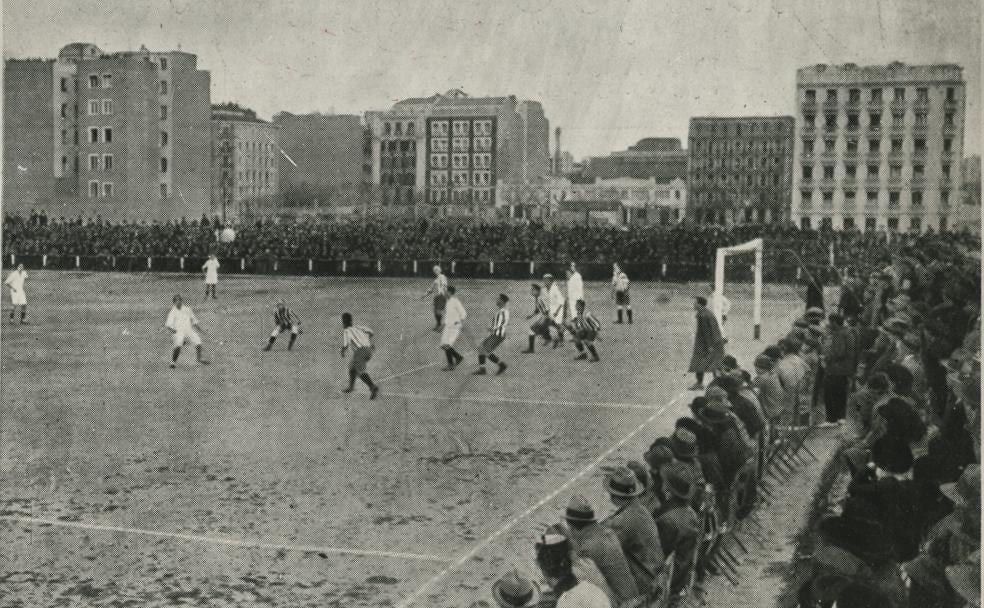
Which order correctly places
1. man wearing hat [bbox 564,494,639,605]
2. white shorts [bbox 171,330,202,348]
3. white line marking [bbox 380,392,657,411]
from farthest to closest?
white shorts [bbox 171,330,202,348], white line marking [bbox 380,392,657,411], man wearing hat [bbox 564,494,639,605]

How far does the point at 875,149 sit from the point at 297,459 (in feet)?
253

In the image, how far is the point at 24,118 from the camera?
69500mm

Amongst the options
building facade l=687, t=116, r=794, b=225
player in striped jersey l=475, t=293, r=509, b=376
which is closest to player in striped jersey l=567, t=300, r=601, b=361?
player in striped jersey l=475, t=293, r=509, b=376

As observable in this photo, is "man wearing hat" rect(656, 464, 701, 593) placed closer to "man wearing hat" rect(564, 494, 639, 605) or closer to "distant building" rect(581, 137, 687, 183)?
"man wearing hat" rect(564, 494, 639, 605)

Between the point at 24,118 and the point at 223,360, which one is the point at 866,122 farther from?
the point at 223,360

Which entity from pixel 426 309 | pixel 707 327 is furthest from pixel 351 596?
pixel 426 309

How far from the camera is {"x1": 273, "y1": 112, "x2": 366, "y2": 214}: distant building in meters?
120

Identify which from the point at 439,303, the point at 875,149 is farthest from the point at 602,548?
the point at 875,149

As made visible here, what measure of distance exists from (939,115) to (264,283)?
146 feet

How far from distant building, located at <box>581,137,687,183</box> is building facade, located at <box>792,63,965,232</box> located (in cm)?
4249

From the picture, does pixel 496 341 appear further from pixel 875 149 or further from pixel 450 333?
pixel 875 149

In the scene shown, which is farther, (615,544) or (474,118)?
(474,118)

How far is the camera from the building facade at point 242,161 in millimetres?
108250

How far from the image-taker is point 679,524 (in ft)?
21.7
